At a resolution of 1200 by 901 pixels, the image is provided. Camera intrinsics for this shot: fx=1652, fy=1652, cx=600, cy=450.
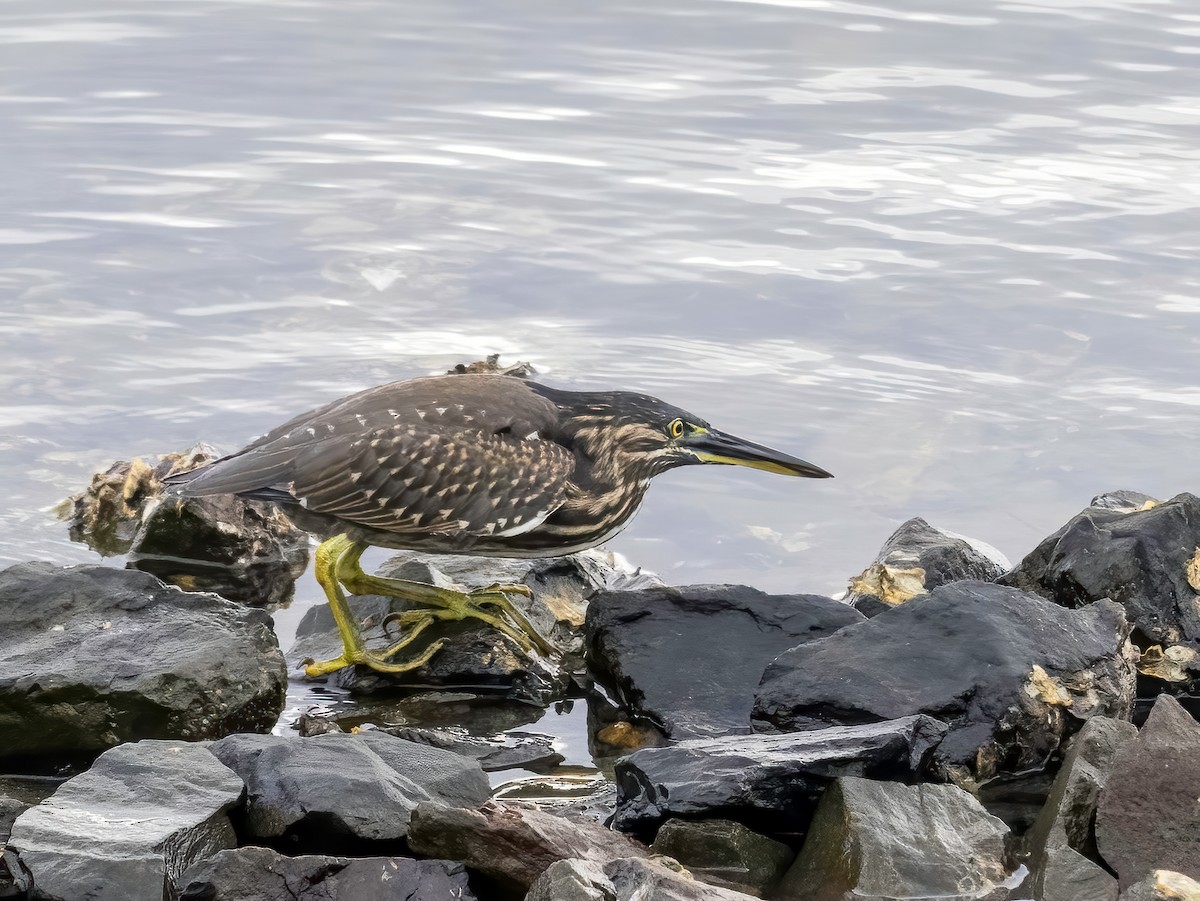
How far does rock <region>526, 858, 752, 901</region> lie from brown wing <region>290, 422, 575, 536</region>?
2189mm

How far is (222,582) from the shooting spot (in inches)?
257

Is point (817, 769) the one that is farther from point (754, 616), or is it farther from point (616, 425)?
point (616, 425)

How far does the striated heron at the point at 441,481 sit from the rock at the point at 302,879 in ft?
5.66

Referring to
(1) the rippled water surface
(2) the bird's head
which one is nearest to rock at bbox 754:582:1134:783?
(2) the bird's head

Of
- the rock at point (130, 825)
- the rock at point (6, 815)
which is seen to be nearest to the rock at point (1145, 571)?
the rock at point (130, 825)

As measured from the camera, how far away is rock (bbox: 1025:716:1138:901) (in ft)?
12.9

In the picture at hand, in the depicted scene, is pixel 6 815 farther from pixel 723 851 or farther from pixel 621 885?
pixel 723 851

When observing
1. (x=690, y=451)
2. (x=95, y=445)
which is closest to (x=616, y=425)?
(x=690, y=451)

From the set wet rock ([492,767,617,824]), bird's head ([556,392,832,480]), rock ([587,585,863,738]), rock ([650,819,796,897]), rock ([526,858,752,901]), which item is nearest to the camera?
rock ([526,858,752,901])

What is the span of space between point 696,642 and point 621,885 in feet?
5.45

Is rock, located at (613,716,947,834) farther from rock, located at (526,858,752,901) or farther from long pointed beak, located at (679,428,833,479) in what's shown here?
long pointed beak, located at (679,428,833,479)

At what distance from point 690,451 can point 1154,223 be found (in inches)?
225

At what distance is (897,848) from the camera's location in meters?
3.95

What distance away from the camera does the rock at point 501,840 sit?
12.2 ft
